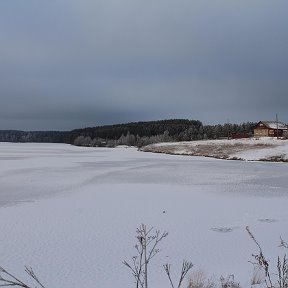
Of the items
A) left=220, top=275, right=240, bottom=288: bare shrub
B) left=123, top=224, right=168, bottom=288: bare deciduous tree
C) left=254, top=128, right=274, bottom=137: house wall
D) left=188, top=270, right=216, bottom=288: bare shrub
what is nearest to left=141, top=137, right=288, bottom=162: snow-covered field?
left=254, top=128, right=274, bottom=137: house wall

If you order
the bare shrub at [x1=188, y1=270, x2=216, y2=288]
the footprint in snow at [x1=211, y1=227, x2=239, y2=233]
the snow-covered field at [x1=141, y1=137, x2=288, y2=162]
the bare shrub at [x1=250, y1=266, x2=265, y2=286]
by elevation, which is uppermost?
the snow-covered field at [x1=141, y1=137, x2=288, y2=162]

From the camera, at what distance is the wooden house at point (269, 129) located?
88500mm

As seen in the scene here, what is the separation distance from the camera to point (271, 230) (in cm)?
938

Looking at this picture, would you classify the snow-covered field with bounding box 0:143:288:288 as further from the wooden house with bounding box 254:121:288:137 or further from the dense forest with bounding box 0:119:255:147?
the dense forest with bounding box 0:119:255:147

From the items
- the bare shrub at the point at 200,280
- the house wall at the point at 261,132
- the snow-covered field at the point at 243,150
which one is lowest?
the bare shrub at the point at 200,280

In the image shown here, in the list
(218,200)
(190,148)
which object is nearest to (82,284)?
(218,200)

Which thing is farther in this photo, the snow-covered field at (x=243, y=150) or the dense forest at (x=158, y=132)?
the dense forest at (x=158, y=132)

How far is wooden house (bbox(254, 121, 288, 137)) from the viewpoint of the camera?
88500 millimetres

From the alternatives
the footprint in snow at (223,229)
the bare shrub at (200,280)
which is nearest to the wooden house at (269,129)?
the footprint in snow at (223,229)

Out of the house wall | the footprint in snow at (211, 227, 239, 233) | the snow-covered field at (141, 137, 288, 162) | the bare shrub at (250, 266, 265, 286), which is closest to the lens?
the bare shrub at (250, 266, 265, 286)

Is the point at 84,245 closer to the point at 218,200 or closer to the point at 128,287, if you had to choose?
the point at 128,287

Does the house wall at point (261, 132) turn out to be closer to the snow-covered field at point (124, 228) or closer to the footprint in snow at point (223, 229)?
the snow-covered field at point (124, 228)

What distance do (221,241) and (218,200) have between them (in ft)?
17.9

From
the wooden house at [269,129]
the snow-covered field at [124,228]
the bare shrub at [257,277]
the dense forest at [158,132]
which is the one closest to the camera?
the bare shrub at [257,277]
